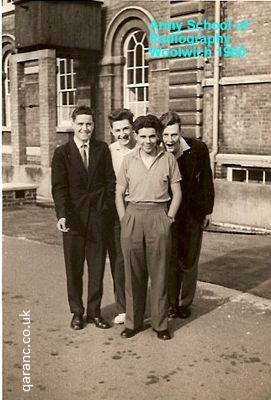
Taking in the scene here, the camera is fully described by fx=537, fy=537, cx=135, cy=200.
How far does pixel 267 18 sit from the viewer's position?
909 centimetres

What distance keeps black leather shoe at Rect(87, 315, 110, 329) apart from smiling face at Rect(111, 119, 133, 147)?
153cm

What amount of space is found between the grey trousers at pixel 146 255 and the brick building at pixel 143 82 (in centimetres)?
509

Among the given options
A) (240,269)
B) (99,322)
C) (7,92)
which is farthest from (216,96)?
(7,92)

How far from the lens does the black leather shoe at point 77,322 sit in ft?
14.9

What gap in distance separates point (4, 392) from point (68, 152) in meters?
1.98

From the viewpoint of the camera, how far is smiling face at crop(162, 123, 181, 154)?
4.43 m

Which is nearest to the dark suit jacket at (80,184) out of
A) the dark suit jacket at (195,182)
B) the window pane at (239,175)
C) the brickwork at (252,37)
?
the dark suit jacket at (195,182)

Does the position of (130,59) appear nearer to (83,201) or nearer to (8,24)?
(8,24)

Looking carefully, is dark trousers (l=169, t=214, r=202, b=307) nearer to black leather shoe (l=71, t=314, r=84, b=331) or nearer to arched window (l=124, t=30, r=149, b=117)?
black leather shoe (l=71, t=314, r=84, b=331)

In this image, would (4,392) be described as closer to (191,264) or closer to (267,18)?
(191,264)

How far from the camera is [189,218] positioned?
479 centimetres

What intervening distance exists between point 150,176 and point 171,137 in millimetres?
463

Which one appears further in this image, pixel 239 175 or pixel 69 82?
pixel 69 82

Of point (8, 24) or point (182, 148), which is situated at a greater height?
point (8, 24)
